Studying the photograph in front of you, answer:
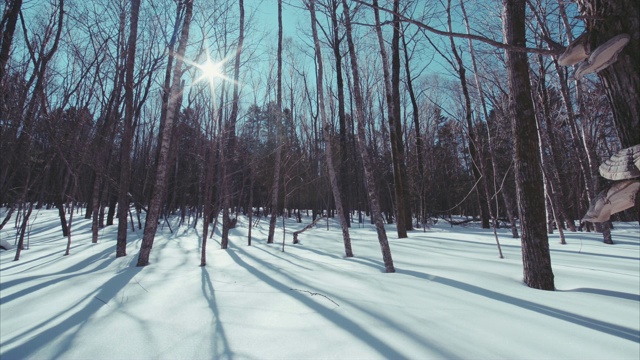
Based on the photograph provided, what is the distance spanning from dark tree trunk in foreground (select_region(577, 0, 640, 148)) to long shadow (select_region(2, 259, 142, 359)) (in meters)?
3.48

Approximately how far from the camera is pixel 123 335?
239 cm

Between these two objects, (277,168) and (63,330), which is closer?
(63,330)

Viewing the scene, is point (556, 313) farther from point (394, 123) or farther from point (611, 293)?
point (394, 123)

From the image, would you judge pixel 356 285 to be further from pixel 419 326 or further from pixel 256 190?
pixel 256 190

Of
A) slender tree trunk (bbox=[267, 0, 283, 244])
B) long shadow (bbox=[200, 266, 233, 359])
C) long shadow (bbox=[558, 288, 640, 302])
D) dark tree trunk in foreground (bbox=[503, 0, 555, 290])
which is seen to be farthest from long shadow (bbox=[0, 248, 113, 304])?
long shadow (bbox=[558, 288, 640, 302])

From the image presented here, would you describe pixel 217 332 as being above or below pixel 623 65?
below

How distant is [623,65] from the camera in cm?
111

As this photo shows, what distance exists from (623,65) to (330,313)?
2414mm

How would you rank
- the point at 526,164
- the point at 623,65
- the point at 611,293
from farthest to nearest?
the point at 526,164 < the point at 611,293 < the point at 623,65

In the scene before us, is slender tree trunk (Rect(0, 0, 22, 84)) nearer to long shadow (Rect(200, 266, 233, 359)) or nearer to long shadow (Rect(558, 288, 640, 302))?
long shadow (Rect(200, 266, 233, 359))

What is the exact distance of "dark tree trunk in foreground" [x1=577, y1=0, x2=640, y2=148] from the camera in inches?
42.9

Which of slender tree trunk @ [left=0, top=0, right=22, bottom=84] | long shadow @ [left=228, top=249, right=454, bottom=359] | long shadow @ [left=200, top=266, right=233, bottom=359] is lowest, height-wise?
long shadow @ [left=200, top=266, right=233, bottom=359]

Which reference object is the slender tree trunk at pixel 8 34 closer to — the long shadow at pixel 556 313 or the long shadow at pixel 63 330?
the long shadow at pixel 63 330

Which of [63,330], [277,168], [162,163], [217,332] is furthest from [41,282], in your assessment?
[277,168]
